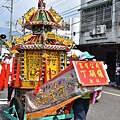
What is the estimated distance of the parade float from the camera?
17.0 ft

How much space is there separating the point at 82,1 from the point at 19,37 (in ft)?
64.6

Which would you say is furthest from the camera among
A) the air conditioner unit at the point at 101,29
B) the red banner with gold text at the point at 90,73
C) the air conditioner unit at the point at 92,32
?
the air conditioner unit at the point at 92,32

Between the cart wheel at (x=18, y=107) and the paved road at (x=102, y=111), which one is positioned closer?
the cart wheel at (x=18, y=107)

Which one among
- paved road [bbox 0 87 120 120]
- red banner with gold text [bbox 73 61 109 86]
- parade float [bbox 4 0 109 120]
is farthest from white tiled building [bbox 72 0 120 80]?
red banner with gold text [bbox 73 61 109 86]

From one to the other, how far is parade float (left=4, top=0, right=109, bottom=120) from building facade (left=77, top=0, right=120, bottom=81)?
12.5m

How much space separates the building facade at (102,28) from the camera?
20531 mm

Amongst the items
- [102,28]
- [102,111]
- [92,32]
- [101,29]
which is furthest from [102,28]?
[102,111]

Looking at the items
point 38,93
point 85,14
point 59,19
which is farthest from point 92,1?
point 38,93

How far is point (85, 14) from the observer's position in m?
24.8

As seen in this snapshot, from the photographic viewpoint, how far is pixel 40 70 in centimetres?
612

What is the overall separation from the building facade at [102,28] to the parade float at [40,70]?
41.2 ft

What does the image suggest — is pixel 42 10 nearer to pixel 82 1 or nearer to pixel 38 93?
pixel 38 93

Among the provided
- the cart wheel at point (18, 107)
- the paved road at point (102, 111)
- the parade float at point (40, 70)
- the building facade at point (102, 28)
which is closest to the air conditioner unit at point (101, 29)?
the building facade at point (102, 28)

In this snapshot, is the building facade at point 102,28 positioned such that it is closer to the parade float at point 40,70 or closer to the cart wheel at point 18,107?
the parade float at point 40,70
